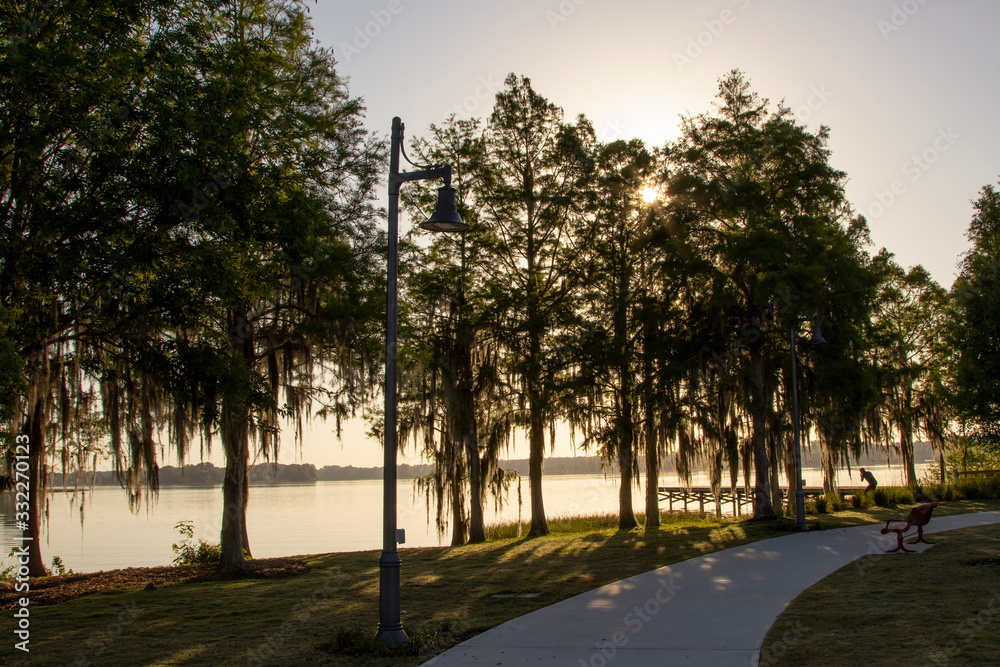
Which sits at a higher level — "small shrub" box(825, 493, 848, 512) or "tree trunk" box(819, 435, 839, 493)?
"tree trunk" box(819, 435, 839, 493)

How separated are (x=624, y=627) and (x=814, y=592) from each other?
369 cm

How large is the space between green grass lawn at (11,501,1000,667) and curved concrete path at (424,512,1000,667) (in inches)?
24.2

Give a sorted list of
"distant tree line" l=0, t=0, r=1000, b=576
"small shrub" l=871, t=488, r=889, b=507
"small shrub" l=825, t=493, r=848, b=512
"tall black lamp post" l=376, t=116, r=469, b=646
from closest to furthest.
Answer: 1. "tall black lamp post" l=376, t=116, r=469, b=646
2. "distant tree line" l=0, t=0, r=1000, b=576
3. "small shrub" l=825, t=493, r=848, b=512
4. "small shrub" l=871, t=488, r=889, b=507

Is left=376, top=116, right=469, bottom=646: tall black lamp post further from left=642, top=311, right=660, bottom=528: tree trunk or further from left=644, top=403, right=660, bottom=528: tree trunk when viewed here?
left=644, top=403, right=660, bottom=528: tree trunk

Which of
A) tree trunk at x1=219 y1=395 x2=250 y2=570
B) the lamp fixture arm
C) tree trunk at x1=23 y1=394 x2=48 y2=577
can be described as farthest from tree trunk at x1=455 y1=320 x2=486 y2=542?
the lamp fixture arm

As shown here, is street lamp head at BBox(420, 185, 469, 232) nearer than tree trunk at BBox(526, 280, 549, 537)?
Yes

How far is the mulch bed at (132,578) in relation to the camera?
13953 mm

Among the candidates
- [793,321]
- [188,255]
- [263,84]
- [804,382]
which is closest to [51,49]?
[188,255]

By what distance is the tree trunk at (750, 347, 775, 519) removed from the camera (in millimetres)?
24156

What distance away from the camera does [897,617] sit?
29.2ft

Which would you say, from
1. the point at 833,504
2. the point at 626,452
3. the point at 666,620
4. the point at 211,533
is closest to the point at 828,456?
Answer: the point at 833,504

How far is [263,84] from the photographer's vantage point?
15.7 m

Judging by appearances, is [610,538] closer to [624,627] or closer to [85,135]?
[624,627]

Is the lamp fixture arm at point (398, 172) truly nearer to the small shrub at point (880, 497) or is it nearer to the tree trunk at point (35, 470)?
the tree trunk at point (35, 470)
